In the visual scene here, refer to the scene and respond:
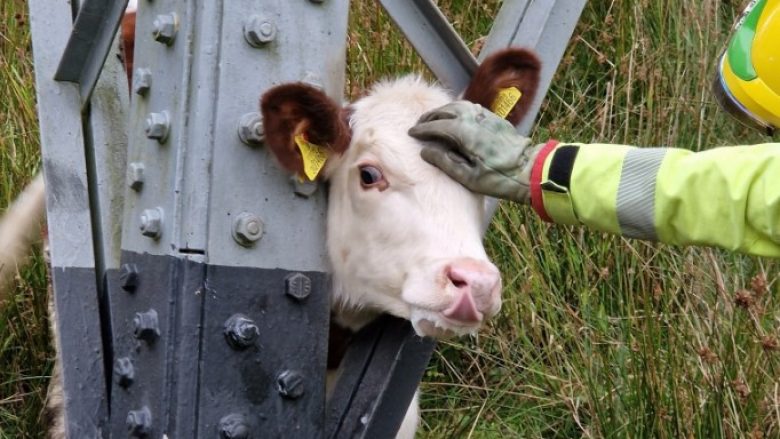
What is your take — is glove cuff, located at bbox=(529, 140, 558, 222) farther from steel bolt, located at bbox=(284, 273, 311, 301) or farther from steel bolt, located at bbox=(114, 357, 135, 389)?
steel bolt, located at bbox=(114, 357, 135, 389)

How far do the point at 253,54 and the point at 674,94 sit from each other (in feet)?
11.2

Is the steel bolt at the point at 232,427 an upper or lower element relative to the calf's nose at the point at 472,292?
lower

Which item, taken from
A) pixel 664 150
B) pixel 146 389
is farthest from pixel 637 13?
pixel 146 389

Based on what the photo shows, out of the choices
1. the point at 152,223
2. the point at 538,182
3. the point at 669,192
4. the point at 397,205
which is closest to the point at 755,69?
the point at 669,192

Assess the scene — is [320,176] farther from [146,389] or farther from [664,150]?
[664,150]

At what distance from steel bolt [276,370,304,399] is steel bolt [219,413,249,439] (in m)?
0.12

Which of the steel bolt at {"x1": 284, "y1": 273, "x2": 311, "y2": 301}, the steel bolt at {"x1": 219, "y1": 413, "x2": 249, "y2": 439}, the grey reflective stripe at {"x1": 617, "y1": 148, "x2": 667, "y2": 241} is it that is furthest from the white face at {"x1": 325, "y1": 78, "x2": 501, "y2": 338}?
the steel bolt at {"x1": 219, "y1": 413, "x2": 249, "y2": 439}

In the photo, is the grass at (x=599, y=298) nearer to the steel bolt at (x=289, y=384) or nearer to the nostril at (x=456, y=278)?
the nostril at (x=456, y=278)

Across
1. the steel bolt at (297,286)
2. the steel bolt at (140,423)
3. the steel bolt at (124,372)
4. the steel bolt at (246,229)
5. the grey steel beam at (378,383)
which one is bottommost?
the grey steel beam at (378,383)

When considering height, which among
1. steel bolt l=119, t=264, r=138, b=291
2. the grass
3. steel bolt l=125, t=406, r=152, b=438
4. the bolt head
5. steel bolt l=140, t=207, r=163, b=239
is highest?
steel bolt l=140, t=207, r=163, b=239

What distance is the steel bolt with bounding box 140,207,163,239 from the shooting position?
8.26ft

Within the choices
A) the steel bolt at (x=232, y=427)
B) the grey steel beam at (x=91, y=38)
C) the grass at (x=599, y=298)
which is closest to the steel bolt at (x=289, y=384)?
the steel bolt at (x=232, y=427)

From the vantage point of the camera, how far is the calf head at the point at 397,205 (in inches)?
102

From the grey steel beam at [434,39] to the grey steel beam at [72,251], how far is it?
877 millimetres
